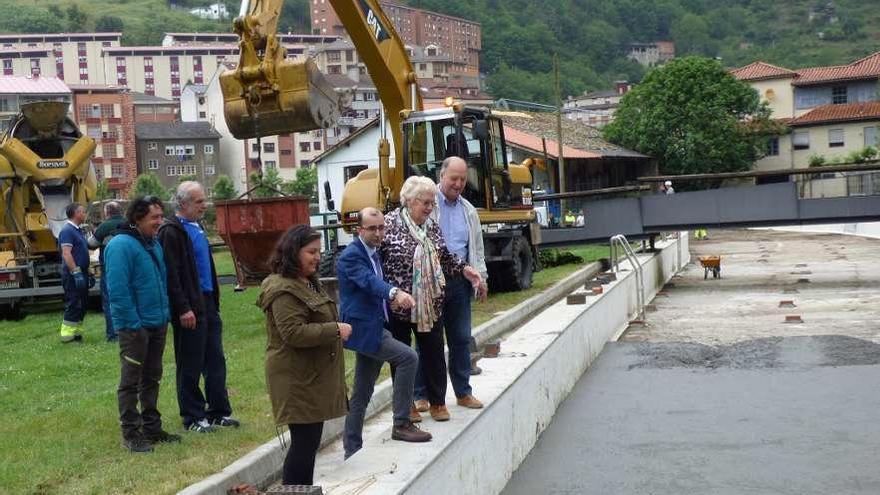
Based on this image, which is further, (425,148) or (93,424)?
(425,148)

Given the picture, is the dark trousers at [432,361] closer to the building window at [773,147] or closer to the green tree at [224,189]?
the building window at [773,147]

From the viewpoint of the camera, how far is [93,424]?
945 centimetres

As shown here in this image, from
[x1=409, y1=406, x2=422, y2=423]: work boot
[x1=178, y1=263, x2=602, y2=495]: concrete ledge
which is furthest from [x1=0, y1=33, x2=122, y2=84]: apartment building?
[x1=409, y1=406, x2=422, y2=423]: work boot

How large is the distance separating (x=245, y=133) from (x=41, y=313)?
918 cm

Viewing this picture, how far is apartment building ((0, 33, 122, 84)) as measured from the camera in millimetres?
185750

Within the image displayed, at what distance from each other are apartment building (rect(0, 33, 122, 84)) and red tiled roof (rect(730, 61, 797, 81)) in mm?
121511

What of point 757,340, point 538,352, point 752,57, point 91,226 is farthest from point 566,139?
point 752,57

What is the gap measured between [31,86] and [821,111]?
7369cm

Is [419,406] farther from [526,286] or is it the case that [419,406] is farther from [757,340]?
[526,286]

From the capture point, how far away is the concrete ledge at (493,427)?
6828mm

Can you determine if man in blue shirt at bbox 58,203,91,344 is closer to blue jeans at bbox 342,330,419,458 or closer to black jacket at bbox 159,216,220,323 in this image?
black jacket at bbox 159,216,220,323

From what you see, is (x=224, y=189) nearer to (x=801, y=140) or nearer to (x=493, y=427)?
(x=801, y=140)

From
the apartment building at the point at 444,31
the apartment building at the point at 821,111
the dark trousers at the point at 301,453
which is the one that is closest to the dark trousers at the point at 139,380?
the dark trousers at the point at 301,453

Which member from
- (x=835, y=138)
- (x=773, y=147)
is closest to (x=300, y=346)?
(x=835, y=138)
